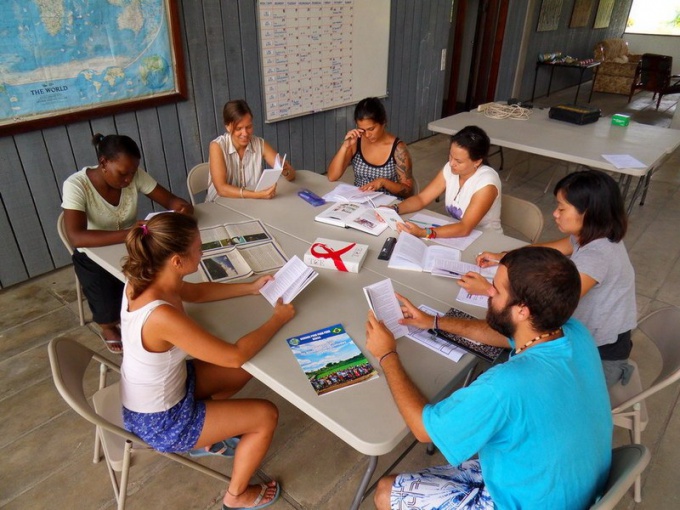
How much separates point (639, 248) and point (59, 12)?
4545 mm

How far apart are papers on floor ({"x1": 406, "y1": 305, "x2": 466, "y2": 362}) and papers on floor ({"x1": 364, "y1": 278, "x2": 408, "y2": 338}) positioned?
0.10 feet

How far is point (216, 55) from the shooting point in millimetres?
3631

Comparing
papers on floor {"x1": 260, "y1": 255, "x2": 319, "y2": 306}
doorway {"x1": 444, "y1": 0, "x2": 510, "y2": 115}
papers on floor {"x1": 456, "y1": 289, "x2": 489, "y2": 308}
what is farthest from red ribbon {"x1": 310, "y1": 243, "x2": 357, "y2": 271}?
doorway {"x1": 444, "y1": 0, "x2": 510, "y2": 115}

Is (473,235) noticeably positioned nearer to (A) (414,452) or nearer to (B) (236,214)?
(A) (414,452)

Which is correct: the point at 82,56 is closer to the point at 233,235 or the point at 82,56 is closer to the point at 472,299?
the point at 233,235

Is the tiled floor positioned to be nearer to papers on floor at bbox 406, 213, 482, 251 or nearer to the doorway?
papers on floor at bbox 406, 213, 482, 251

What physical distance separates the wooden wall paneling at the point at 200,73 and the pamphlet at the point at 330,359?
2.81 meters

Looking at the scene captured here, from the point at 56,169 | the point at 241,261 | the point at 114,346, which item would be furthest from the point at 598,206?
the point at 56,169

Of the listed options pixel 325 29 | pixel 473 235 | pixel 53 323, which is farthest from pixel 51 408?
pixel 325 29

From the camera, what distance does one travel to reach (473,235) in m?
2.20

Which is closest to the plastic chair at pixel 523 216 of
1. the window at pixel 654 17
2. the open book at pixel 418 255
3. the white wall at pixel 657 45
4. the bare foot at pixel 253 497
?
the open book at pixel 418 255

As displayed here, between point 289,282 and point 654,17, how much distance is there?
13.3m

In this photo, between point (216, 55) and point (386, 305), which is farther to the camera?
point (216, 55)

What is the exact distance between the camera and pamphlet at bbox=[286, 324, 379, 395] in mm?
1314
